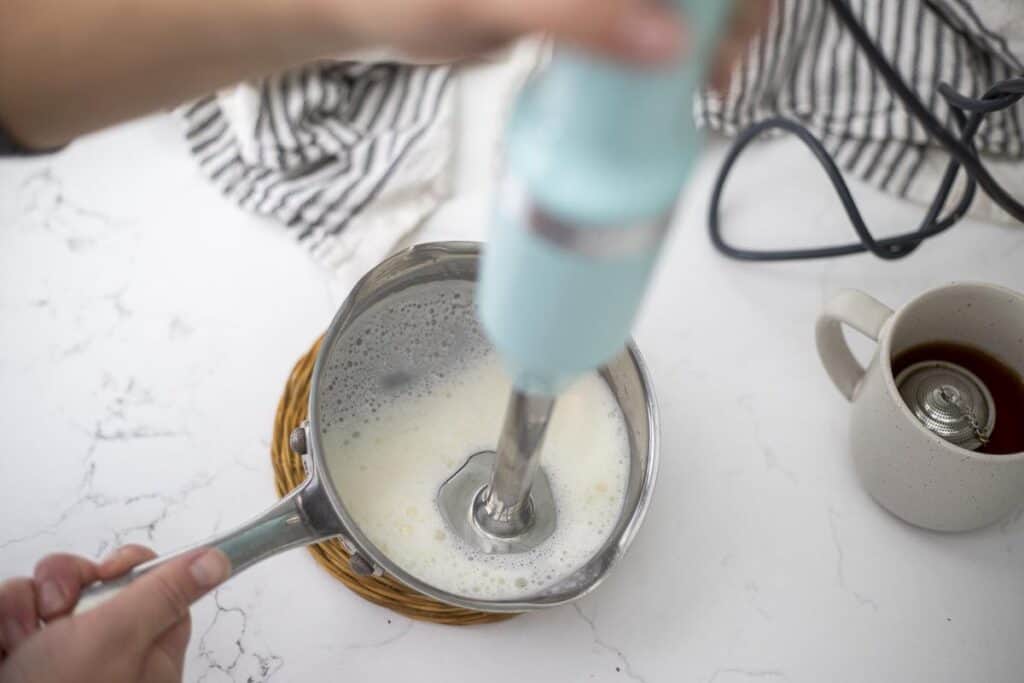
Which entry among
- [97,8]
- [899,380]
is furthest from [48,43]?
[899,380]

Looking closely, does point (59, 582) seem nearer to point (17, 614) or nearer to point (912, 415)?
point (17, 614)

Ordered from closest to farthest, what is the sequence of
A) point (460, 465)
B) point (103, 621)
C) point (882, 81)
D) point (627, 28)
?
point (627, 28) < point (103, 621) < point (460, 465) < point (882, 81)

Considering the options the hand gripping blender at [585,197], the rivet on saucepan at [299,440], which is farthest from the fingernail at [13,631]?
the hand gripping blender at [585,197]

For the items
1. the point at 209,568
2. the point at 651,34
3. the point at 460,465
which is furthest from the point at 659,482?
the point at 651,34

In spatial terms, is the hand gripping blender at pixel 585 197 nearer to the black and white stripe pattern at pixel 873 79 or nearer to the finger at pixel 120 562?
the finger at pixel 120 562

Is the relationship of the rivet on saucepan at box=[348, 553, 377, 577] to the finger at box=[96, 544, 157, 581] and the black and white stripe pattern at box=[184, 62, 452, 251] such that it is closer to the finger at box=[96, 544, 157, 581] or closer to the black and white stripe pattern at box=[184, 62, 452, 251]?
the finger at box=[96, 544, 157, 581]

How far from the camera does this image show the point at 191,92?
1.14ft

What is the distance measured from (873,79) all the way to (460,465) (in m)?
0.35

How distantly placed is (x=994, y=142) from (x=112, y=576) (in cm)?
52

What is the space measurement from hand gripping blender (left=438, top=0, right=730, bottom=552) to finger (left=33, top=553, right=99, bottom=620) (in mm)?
215

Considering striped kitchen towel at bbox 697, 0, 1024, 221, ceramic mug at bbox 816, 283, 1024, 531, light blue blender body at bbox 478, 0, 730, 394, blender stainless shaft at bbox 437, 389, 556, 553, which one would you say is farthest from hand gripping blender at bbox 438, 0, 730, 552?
striped kitchen towel at bbox 697, 0, 1024, 221

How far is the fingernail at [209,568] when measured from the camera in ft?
1.16

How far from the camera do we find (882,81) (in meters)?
0.58

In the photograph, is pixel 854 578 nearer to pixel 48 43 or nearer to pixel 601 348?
pixel 601 348
